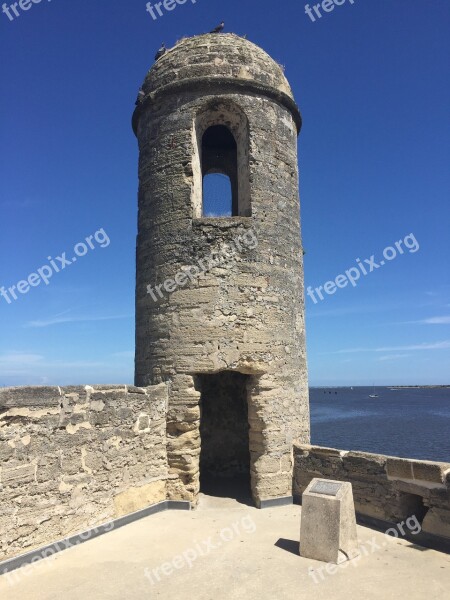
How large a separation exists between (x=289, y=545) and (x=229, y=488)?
322cm

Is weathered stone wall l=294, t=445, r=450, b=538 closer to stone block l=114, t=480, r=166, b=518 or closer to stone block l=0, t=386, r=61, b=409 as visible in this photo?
stone block l=114, t=480, r=166, b=518

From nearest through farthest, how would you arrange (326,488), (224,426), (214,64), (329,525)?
(329,525) → (326,488) → (214,64) → (224,426)

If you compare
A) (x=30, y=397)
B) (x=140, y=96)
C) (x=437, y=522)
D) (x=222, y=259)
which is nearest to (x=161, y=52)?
(x=140, y=96)

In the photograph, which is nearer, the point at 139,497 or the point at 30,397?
the point at 30,397

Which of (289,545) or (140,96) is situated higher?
(140,96)

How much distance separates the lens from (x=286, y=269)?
8484 mm

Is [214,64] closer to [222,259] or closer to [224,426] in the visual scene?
[222,259]

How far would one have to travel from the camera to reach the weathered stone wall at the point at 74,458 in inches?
213

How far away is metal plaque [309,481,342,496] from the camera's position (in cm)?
554

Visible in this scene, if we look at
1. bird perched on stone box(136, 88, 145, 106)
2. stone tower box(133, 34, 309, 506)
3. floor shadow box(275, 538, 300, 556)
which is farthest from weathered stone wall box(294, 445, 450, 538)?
bird perched on stone box(136, 88, 145, 106)

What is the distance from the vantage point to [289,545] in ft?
19.5

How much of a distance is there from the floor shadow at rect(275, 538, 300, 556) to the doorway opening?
4.11m

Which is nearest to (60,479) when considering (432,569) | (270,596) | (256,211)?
(270,596)

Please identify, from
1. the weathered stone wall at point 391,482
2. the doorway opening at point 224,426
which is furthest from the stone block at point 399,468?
the doorway opening at point 224,426
